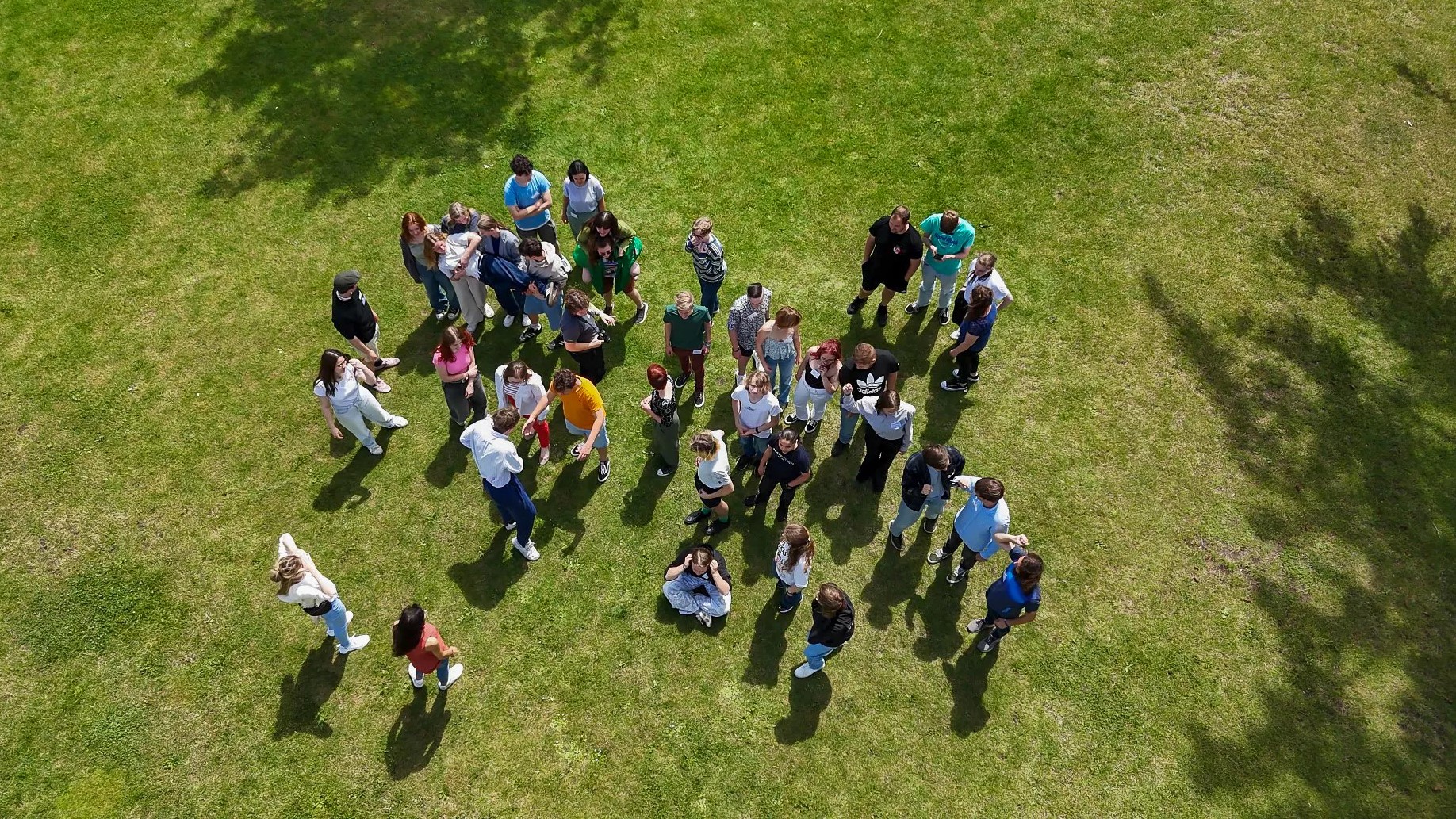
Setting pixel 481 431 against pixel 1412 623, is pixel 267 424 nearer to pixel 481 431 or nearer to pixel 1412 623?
pixel 481 431

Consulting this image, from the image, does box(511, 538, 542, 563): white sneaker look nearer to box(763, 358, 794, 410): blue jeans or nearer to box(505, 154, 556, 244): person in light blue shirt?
box(763, 358, 794, 410): blue jeans

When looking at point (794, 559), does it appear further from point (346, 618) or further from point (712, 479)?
point (346, 618)

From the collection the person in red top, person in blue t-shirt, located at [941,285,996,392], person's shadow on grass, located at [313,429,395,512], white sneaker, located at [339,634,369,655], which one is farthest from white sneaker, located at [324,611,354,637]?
person in blue t-shirt, located at [941,285,996,392]

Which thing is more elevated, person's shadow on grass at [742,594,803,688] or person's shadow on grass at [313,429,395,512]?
person's shadow on grass at [313,429,395,512]

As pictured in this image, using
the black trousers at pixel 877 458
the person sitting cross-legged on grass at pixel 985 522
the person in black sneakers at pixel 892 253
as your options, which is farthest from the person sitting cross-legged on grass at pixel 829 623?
the person in black sneakers at pixel 892 253

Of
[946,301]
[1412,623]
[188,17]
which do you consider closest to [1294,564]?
[1412,623]

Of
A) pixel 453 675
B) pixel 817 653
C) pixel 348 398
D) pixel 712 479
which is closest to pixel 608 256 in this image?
pixel 712 479
